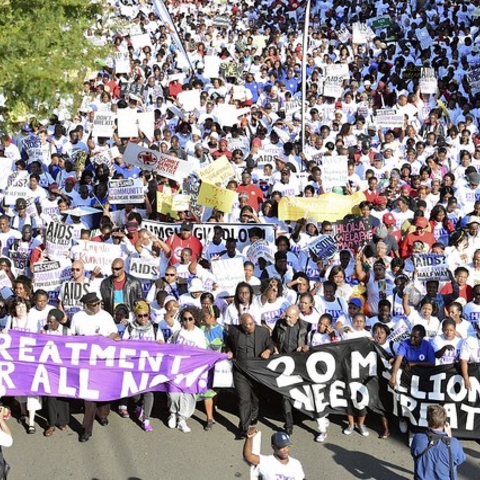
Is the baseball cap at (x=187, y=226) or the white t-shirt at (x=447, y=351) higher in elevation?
the baseball cap at (x=187, y=226)

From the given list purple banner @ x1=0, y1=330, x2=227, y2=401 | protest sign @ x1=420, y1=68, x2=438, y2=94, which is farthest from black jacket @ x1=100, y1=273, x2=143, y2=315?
protest sign @ x1=420, y1=68, x2=438, y2=94

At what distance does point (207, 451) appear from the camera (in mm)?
8672

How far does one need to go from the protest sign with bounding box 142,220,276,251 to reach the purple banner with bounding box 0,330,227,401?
10.8ft

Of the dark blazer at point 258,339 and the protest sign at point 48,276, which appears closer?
the dark blazer at point 258,339

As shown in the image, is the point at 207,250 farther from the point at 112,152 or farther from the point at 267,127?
the point at 267,127

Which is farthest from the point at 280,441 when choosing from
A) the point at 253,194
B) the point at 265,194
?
the point at 265,194

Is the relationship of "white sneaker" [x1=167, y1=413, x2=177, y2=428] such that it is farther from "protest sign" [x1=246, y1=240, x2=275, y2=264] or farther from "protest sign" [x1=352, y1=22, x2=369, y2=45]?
"protest sign" [x1=352, y1=22, x2=369, y2=45]

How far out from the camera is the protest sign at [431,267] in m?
10.4

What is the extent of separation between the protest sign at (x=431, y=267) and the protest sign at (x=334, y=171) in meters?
3.72

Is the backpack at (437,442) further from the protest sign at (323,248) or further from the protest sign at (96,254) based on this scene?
the protest sign at (96,254)

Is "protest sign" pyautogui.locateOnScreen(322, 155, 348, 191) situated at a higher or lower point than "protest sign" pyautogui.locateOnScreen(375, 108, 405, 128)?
lower

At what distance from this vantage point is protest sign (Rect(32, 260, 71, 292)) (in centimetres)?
1059

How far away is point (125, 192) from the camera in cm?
1314

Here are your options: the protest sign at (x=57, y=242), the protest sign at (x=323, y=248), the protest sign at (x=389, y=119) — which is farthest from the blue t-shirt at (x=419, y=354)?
the protest sign at (x=389, y=119)
